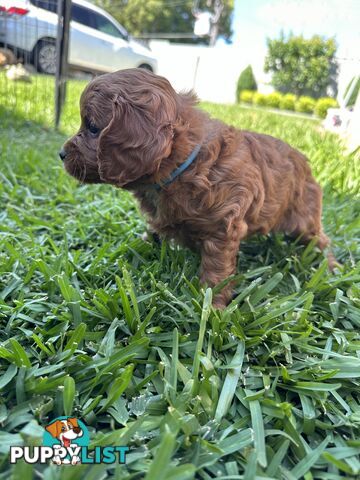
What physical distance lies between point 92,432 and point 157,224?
1.14 m

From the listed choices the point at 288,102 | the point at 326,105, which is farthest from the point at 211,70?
the point at 326,105

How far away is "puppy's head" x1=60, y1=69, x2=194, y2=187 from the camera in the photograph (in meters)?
1.77

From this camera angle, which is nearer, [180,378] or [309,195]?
[180,378]

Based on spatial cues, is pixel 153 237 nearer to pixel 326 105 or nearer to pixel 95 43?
pixel 326 105

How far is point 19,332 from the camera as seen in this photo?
70.1 inches

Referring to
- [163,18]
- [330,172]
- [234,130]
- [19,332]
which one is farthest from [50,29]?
[163,18]

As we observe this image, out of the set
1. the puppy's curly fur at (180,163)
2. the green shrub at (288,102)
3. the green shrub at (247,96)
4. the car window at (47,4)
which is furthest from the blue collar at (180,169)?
the green shrub at (247,96)

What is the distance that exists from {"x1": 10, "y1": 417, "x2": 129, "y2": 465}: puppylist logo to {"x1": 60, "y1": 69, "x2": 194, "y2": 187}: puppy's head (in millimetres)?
1047

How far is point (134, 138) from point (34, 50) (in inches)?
224

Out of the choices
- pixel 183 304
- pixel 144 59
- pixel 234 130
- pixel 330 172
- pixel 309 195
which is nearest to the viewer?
pixel 183 304

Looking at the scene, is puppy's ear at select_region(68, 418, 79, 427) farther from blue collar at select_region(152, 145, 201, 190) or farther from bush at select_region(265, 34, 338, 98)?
bush at select_region(265, 34, 338, 98)

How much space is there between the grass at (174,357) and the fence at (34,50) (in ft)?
11.3

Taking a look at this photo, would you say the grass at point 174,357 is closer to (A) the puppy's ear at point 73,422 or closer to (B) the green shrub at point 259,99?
(A) the puppy's ear at point 73,422

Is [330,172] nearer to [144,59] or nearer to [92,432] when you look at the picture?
[92,432]
